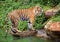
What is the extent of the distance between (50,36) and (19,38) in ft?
3.92

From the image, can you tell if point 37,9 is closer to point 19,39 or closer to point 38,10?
point 38,10

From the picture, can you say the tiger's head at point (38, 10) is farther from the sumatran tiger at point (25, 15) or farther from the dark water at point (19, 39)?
the dark water at point (19, 39)

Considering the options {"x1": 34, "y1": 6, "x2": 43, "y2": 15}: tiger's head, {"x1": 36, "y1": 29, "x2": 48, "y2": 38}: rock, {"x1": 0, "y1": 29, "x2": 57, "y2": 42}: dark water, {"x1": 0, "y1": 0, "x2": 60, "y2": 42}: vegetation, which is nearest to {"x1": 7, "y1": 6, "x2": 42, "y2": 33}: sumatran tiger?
{"x1": 34, "y1": 6, "x2": 43, "y2": 15}: tiger's head

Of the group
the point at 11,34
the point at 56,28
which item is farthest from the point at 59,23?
the point at 11,34

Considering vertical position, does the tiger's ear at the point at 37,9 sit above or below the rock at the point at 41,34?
above

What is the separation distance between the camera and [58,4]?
46.8ft

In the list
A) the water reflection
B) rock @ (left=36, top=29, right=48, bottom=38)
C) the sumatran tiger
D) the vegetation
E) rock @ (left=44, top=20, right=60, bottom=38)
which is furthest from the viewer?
the sumatran tiger

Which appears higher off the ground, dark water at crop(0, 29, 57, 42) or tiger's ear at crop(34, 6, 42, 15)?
tiger's ear at crop(34, 6, 42, 15)

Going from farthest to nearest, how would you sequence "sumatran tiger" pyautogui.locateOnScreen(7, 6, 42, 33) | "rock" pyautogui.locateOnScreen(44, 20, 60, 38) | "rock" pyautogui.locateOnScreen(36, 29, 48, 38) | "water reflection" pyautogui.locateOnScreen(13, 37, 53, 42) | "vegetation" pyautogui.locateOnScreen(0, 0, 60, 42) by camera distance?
1. "sumatran tiger" pyautogui.locateOnScreen(7, 6, 42, 33)
2. "vegetation" pyautogui.locateOnScreen(0, 0, 60, 42)
3. "rock" pyautogui.locateOnScreen(36, 29, 48, 38)
4. "water reflection" pyautogui.locateOnScreen(13, 37, 53, 42)
5. "rock" pyautogui.locateOnScreen(44, 20, 60, 38)

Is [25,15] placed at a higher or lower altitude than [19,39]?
higher

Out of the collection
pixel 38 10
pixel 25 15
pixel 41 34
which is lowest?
pixel 41 34

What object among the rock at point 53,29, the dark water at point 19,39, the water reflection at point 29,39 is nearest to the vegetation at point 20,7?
the dark water at point 19,39

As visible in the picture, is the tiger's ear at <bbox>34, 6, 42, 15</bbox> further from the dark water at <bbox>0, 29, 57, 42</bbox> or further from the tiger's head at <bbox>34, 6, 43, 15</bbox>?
the dark water at <bbox>0, 29, 57, 42</bbox>

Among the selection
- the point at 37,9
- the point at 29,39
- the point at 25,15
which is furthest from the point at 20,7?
the point at 29,39
